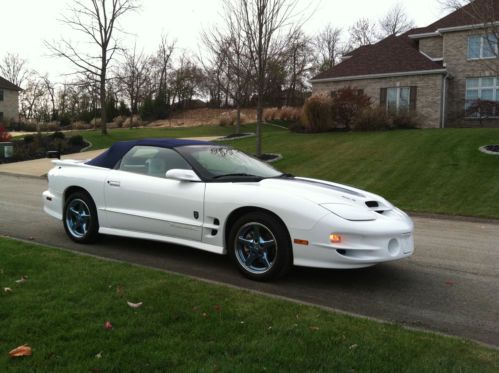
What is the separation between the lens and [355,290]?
4.92 meters

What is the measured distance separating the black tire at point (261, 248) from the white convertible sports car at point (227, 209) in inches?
0.4

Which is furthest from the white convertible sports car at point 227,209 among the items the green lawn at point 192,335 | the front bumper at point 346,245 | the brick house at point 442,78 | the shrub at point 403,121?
the brick house at point 442,78

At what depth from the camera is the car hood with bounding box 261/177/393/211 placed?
492cm

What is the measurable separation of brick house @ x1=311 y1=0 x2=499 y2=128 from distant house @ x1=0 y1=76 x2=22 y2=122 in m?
49.6

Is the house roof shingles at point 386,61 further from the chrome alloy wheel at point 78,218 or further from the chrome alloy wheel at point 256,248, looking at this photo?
the chrome alloy wheel at point 256,248

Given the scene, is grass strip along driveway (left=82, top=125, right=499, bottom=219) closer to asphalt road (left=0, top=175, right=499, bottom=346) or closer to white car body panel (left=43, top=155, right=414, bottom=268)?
asphalt road (left=0, top=175, right=499, bottom=346)

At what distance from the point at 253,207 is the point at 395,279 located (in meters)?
1.75

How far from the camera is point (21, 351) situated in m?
3.06

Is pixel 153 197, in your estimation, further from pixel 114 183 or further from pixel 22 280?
pixel 22 280

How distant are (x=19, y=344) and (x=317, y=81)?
Answer: 30.8 meters

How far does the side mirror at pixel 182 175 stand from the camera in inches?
212

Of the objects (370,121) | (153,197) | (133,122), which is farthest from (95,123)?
(153,197)

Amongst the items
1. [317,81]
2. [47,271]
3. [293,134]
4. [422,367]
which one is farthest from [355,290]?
[317,81]

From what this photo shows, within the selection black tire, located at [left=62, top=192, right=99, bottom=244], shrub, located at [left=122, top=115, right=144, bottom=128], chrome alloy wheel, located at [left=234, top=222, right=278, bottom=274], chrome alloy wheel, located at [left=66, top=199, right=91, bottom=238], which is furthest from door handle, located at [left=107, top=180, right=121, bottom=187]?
shrub, located at [left=122, top=115, right=144, bottom=128]
